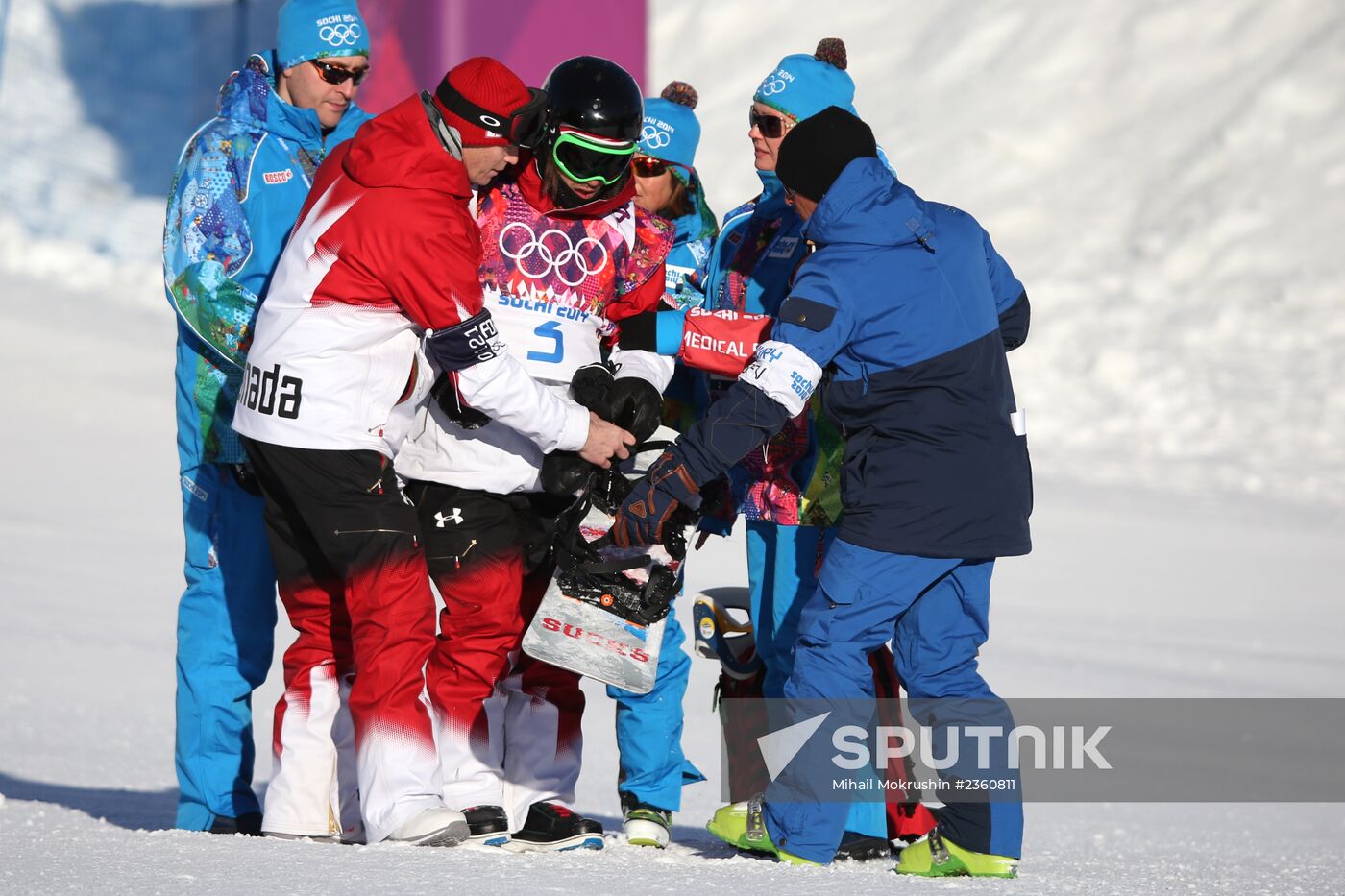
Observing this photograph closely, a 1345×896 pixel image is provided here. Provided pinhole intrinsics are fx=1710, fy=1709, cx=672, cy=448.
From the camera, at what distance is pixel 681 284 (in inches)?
207

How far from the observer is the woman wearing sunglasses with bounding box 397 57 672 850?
4.48 m

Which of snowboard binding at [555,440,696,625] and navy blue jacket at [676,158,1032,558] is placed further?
snowboard binding at [555,440,696,625]

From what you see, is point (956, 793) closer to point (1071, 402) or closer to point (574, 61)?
point (574, 61)

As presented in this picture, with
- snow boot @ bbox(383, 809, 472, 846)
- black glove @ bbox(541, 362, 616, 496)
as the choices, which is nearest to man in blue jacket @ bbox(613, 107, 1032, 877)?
black glove @ bbox(541, 362, 616, 496)

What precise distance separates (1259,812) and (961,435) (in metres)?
2.71

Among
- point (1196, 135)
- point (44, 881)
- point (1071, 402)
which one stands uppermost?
point (1196, 135)

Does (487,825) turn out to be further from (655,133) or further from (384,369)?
(655,133)

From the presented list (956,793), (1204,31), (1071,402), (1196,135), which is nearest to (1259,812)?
(956,793)

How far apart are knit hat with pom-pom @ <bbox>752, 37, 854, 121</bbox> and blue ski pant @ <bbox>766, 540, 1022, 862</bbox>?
1.35 meters

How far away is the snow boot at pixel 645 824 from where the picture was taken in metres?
4.80

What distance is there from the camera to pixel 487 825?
436 cm

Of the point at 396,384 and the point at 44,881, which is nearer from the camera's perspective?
the point at 44,881

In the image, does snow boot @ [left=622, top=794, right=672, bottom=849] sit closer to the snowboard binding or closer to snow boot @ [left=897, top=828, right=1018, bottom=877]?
the snowboard binding

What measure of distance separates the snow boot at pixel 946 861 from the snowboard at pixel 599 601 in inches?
32.5
